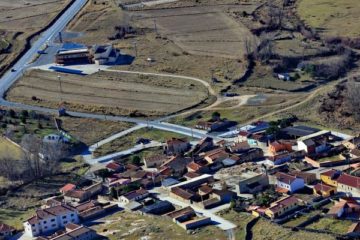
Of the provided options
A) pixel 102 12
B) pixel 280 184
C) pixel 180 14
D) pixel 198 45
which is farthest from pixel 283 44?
pixel 280 184

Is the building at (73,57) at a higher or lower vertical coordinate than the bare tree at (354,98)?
higher

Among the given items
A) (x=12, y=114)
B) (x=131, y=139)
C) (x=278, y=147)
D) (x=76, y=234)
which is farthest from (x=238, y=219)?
(x=12, y=114)

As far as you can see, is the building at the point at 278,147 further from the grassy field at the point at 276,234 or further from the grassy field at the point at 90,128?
the grassy field at the point at 90,128

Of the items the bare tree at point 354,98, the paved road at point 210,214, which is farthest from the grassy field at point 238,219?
the bare tree at point 354,98

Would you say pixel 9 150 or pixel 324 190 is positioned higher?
pixel 9 150

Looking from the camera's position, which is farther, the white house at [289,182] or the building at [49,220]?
the white house at [289,182]

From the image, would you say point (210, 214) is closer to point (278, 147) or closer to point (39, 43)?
point (278, 147)

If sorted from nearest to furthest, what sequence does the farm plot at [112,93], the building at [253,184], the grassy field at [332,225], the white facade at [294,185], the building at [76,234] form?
the grassy field at [332,225] → the building at [76,234] → the white facade at [294,185] → the building at [253,184] → the farm plot at [112,93]
